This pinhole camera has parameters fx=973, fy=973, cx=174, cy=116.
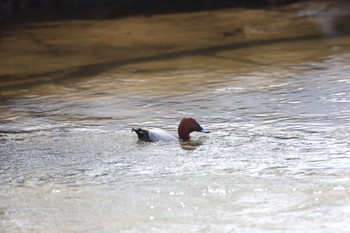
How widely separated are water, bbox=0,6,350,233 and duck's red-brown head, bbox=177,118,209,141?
0.10m

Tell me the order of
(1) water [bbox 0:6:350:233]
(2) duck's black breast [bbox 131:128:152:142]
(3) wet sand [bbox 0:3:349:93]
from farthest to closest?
(3) wet sand [bbox 0:3:349:93], (2) duck's black breast [bbox 131:128:152:142], (1) water [bbox 0:6:350:233]

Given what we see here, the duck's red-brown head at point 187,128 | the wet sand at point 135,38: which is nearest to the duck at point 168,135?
the duck's red-brown head at point 187,128

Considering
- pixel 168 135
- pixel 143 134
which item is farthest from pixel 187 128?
pixel 143 134

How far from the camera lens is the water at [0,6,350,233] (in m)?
4.13

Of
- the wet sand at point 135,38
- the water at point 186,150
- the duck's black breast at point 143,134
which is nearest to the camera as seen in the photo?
the water at point 186,150

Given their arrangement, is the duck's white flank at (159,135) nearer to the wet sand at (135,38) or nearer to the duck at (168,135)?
the duck at (168,135)

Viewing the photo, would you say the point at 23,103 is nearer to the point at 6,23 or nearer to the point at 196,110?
the point at 196,110

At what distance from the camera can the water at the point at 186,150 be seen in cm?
413

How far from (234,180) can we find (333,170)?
1.62 feet

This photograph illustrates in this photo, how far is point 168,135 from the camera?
5.58 m

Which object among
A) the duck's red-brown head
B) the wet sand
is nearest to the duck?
the duck's red-brown head

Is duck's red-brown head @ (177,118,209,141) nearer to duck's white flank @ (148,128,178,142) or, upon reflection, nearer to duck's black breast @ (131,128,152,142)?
duck's white flank @ (148,128,178,142)

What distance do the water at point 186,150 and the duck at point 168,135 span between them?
59mm

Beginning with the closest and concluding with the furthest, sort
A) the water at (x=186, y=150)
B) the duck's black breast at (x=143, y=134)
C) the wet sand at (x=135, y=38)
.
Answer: the water at (x=186, y=150)
the duck's black breast at (x=143, y=134)
the wet sand at (x=135, y=38)
